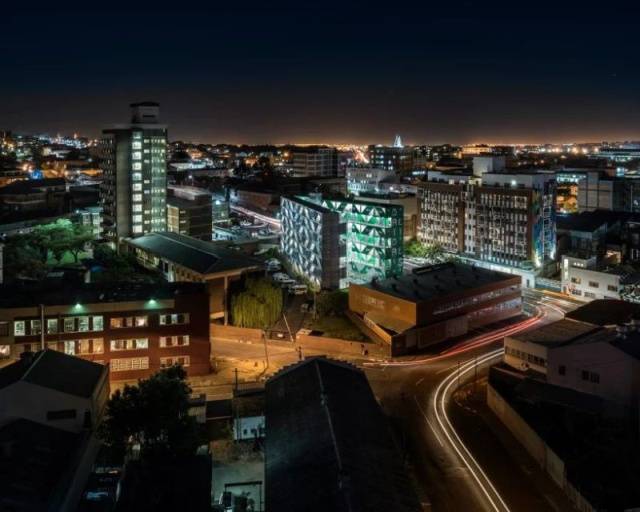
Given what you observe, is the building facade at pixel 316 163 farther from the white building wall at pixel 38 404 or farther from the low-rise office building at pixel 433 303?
the white building wall at pixel 38 404

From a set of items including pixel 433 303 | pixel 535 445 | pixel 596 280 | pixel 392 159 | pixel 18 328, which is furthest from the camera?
pixel 392 159

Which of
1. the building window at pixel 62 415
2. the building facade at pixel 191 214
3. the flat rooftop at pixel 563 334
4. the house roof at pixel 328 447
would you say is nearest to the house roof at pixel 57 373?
the building window at pixel 62 415

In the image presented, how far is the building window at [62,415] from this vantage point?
1444 centimetres

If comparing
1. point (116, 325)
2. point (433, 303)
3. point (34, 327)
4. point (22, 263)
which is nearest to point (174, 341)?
point (116, 325)

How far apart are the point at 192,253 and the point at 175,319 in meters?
10.5

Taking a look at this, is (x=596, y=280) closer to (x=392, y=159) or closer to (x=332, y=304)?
(x=332, y=304)

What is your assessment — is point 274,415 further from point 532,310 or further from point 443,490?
point 532,310

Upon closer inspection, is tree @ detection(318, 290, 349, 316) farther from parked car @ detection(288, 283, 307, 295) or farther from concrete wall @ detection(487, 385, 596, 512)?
concrete wall @ detection(487, 385, 596, 512)

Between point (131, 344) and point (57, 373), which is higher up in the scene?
point (57, 373)

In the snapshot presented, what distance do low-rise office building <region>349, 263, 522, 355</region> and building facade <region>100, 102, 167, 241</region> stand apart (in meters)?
17.3

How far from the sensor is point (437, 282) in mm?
27219

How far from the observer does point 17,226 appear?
3891 centimetres

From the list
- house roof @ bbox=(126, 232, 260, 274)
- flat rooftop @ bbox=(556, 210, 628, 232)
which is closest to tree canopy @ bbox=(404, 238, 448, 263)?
flat rooftop @ bbox=(556, 210, 628, 232)

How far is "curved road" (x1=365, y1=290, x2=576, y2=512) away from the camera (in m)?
13.4
